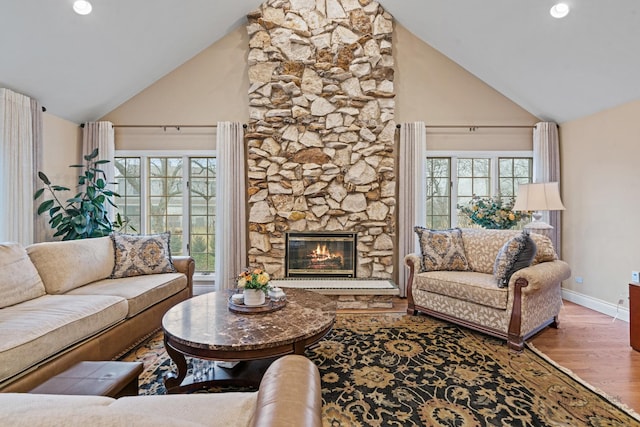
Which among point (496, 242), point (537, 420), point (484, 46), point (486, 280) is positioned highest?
point (484, 46)

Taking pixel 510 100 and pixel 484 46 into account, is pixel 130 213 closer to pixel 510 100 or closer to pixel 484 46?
pixel 484 46

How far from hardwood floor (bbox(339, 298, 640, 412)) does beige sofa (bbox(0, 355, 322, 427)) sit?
2.34m

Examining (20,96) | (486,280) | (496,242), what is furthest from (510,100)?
(20,96)

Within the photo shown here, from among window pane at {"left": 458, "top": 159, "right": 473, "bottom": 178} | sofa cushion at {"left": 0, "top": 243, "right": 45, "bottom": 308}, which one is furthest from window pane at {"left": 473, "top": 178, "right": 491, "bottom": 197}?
sofa cushion at {"left": 0, "top": 243, "right": 45, "bottom": 308}

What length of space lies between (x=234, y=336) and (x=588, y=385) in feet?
7.69

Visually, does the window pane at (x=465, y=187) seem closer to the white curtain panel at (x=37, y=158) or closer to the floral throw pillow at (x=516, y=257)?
the floral throw pillow at (x=516, y=257)

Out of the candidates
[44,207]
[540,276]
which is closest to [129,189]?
[44,207]

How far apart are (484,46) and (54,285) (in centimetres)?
507

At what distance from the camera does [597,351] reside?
274 centimetres

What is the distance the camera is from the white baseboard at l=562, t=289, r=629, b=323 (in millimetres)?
3531

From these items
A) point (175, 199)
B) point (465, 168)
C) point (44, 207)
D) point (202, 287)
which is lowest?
point (202, 287)

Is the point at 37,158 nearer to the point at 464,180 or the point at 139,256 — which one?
the point at 139,256

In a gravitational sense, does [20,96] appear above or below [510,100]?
below

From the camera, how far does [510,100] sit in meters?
4.59
